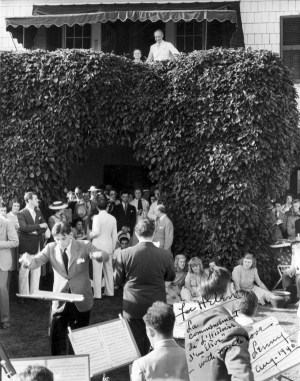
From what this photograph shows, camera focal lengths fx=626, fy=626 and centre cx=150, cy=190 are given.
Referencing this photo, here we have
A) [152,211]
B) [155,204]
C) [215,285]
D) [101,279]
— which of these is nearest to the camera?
[215,285]

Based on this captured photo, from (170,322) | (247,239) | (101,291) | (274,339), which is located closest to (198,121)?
(247,239)

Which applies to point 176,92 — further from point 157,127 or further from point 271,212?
point 271,212

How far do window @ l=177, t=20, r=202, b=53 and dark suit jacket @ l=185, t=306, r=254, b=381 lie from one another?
1233cm

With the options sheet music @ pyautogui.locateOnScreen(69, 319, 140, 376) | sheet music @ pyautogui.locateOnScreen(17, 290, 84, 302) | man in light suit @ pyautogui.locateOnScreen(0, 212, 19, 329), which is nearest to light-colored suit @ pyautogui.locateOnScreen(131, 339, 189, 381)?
sheet music @ pyautogui.locateOnScreen(69, 319, 140, 376)

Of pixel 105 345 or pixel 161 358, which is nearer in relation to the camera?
pixel 161 358

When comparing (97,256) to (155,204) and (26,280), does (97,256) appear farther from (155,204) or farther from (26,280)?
(155,204)

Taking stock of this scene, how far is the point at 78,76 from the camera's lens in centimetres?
1277

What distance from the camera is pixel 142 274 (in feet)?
22.0

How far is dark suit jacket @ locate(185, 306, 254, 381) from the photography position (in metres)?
3.94

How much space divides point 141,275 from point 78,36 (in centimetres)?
1095

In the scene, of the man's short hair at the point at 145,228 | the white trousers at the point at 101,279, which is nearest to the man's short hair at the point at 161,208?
the white trousers at the point at 101,279

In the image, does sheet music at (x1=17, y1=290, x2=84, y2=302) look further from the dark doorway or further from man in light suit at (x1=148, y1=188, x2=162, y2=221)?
the dark doorway

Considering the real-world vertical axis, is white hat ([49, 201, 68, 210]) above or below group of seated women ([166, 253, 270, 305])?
above

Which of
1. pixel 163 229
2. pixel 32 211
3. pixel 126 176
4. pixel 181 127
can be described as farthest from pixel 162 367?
pixel 126 176
